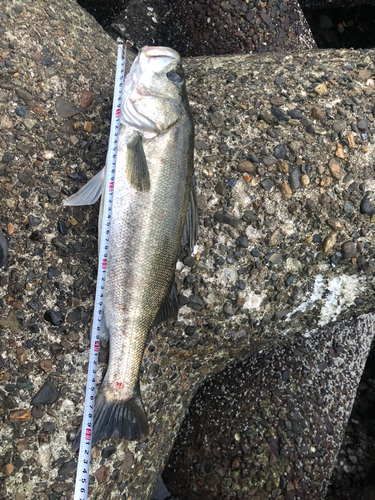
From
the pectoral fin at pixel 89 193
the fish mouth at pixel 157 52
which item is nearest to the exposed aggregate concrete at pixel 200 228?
the pectoral fin at pixel 89 193

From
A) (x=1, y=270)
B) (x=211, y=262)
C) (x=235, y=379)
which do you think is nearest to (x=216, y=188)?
(x=211, y=262)

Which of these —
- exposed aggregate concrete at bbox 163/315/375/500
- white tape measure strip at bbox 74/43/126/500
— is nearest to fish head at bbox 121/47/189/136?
white tape measure strip at bbox 74/43/126/500

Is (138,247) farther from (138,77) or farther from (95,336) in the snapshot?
(138,77)

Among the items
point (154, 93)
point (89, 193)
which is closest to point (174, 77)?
point (154, 93)

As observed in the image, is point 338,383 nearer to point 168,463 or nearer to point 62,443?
point 168,463

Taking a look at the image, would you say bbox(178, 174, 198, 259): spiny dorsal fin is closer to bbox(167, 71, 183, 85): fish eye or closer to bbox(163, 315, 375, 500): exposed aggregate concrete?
bbox(167, 71, 183, 85): fish eye

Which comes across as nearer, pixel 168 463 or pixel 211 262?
pixel 211 262
